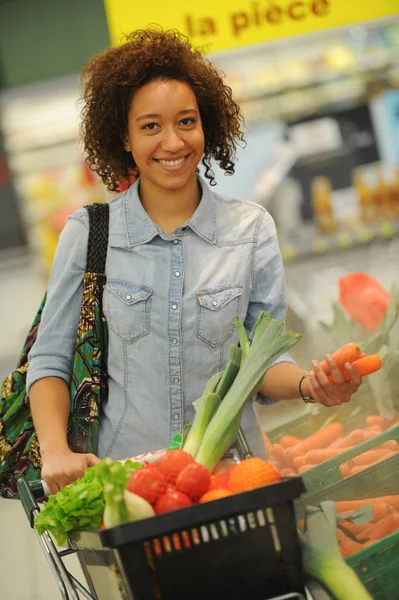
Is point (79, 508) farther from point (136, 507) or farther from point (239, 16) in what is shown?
point (239, 16)

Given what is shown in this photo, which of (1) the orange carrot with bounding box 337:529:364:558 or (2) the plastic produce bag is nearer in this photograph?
(1) the orange carrot with bounding box 337:529:364:558

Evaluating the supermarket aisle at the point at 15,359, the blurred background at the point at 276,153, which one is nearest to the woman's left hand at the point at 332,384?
the supermarket aisle at the point at 15,359

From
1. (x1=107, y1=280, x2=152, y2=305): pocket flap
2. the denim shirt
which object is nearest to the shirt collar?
the denim shirt

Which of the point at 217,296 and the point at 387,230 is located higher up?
the point at 217,296

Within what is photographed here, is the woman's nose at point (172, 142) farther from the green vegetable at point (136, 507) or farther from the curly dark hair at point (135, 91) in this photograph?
the green vegetable at point (136, 507)

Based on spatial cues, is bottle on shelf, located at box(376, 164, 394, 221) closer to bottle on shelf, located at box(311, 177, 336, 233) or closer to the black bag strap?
bottle on shelf, located at box(311, 177, 336, 233)

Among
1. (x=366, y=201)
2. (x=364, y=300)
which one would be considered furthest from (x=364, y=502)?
(x=366, y=201)

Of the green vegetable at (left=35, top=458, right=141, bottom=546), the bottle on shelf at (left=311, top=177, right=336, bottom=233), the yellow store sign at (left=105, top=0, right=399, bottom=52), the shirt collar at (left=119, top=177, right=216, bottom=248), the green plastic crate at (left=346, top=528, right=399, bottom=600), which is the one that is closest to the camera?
the green vegetable at (left=35, top=458, right=141, bottom=546)

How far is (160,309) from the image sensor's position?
7.13 feet

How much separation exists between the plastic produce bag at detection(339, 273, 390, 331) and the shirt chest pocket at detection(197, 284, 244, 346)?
1.22 meters

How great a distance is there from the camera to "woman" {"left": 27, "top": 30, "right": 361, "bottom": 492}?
2164 millimetres

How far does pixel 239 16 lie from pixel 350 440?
2.36 meters

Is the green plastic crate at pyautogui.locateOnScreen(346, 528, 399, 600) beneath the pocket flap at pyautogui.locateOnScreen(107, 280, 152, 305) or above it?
beneath

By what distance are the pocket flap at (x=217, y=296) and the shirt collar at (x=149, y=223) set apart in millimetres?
135
